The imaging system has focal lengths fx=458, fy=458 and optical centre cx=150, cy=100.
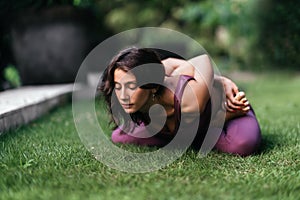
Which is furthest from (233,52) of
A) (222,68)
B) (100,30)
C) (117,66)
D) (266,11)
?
(117,66)

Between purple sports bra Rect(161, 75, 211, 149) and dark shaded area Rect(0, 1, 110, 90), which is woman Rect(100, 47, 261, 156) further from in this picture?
dark shaded area Rect(0, 1, 110, 90)

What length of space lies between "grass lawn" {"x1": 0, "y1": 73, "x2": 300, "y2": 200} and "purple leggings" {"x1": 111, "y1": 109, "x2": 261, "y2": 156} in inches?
2.3

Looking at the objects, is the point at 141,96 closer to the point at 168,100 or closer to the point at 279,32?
the point at 168,100

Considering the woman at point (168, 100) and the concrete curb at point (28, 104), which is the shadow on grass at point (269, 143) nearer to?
the woman at point (168, 100)

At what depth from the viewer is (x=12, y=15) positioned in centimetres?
429

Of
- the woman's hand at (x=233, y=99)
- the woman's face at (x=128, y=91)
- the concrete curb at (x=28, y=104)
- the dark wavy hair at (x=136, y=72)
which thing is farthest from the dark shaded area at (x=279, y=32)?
the woman's face at (x=128, y=91)

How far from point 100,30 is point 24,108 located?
270 cm

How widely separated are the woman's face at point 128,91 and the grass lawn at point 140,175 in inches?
10.7

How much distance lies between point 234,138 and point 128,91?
1.82 feet

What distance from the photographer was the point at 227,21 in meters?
6.54

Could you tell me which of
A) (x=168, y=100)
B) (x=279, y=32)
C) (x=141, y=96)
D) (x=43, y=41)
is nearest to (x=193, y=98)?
(x=168, y=100)

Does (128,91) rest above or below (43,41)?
→ below

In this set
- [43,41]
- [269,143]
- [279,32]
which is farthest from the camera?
[279,32]

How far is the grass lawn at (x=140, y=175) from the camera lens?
56.9 inches
